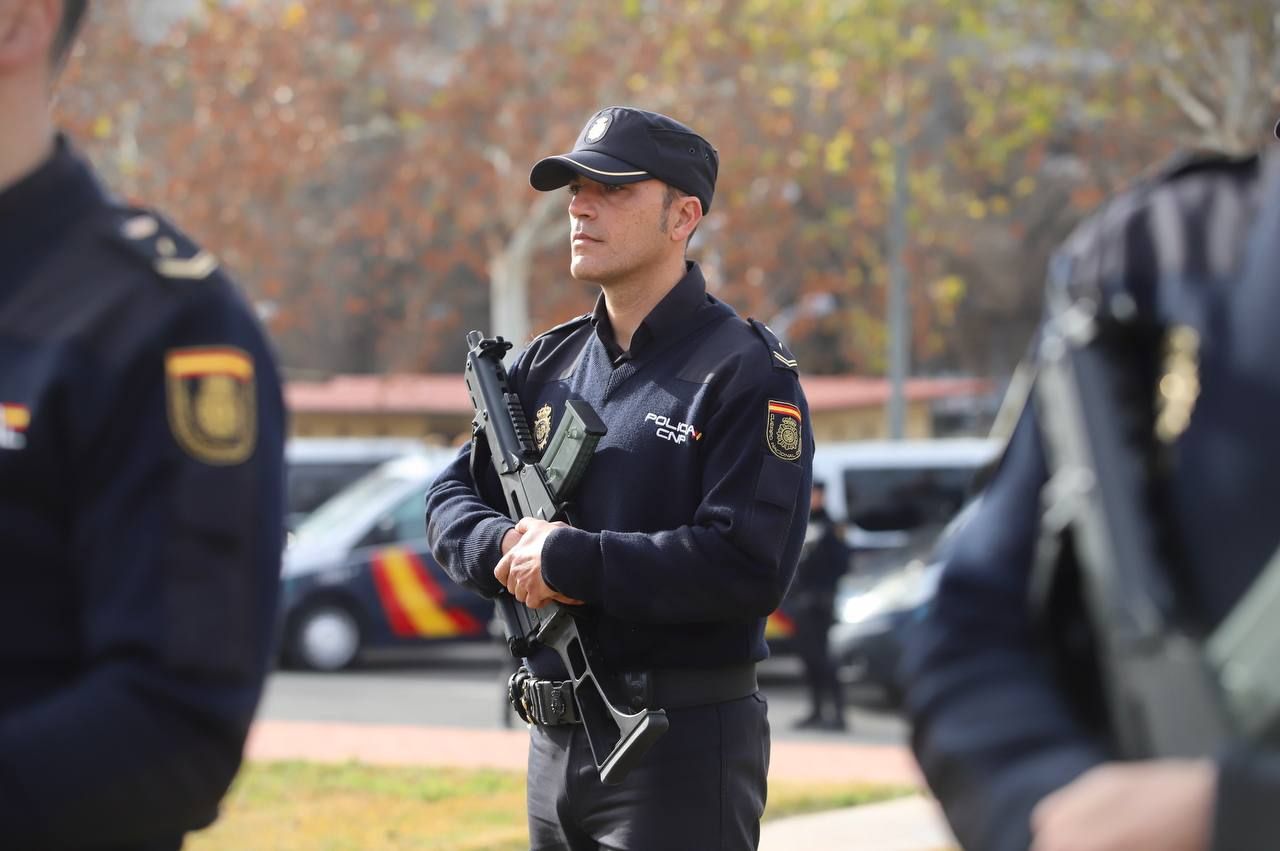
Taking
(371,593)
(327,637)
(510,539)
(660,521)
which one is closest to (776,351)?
(660,521)

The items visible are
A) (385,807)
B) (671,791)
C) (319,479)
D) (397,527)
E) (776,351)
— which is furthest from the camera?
(319,479)

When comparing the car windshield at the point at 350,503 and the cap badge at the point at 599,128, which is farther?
the car windshield at the point at 350,503

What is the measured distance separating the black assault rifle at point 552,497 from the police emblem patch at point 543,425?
0.07 ft

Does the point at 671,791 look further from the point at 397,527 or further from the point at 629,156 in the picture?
the point at 397,527

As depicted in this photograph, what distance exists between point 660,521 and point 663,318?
1.46 ft

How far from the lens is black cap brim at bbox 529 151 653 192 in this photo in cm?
359

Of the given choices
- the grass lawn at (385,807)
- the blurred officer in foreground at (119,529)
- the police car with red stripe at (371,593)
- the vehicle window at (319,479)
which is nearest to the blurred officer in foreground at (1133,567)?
the blurred officer in foreground at (119,529)

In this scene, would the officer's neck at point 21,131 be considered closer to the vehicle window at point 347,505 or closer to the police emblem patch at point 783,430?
the police emblem patch at point 783,430

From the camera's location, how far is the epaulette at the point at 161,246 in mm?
1742

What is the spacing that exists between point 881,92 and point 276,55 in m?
7.60

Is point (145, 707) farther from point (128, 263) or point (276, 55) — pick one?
point (276, 55)

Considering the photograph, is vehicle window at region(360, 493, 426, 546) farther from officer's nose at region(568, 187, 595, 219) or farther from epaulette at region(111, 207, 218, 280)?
epaulette at region(111, 207, 218, 280)

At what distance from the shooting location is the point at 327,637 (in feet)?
49.2

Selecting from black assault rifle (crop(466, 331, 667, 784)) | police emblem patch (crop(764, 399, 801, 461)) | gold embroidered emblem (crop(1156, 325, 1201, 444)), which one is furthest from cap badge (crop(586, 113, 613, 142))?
gold embroidered emblem (crop(1156, 325, 1201, 444))
